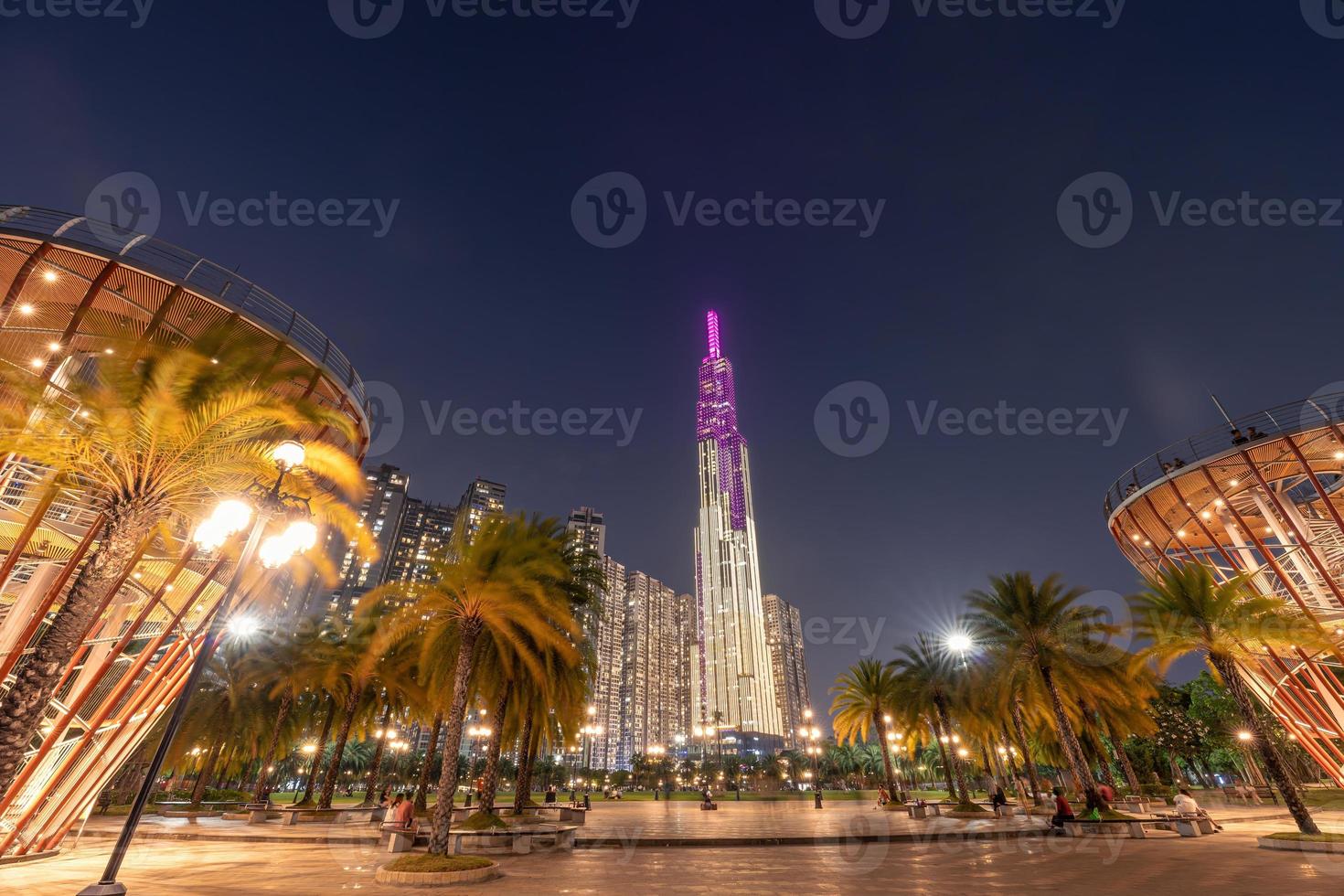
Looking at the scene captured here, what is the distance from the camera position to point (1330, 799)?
136ft

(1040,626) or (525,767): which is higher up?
(1040,626)

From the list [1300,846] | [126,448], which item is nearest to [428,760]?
[126,448]

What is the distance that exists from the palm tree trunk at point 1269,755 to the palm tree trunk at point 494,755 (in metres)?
24.9

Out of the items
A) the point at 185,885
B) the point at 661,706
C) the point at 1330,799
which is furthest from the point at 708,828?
the point at 661,706

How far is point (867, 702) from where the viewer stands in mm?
41031

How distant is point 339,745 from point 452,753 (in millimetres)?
18895

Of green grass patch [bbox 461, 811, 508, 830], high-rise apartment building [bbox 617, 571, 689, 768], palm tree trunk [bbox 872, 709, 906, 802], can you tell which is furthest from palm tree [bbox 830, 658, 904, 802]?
high-rise apartment building [bbox 617, 571, 689, 768]

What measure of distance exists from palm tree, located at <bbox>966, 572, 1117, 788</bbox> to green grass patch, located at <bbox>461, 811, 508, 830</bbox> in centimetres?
2310

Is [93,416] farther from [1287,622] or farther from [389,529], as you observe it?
[389,529]

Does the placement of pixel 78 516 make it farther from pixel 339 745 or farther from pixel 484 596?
pixel 339 745

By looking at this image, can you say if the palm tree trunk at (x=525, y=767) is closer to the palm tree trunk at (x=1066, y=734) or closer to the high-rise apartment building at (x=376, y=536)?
the palm tree trunk at (x=1066, y=734)

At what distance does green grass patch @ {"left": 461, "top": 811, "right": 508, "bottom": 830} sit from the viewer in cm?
1889

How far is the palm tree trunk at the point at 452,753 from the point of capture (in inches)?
555

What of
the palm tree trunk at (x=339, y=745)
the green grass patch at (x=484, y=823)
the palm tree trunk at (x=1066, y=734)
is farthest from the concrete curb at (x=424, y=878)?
the palm tree trunk at (x=1066, y=734)
